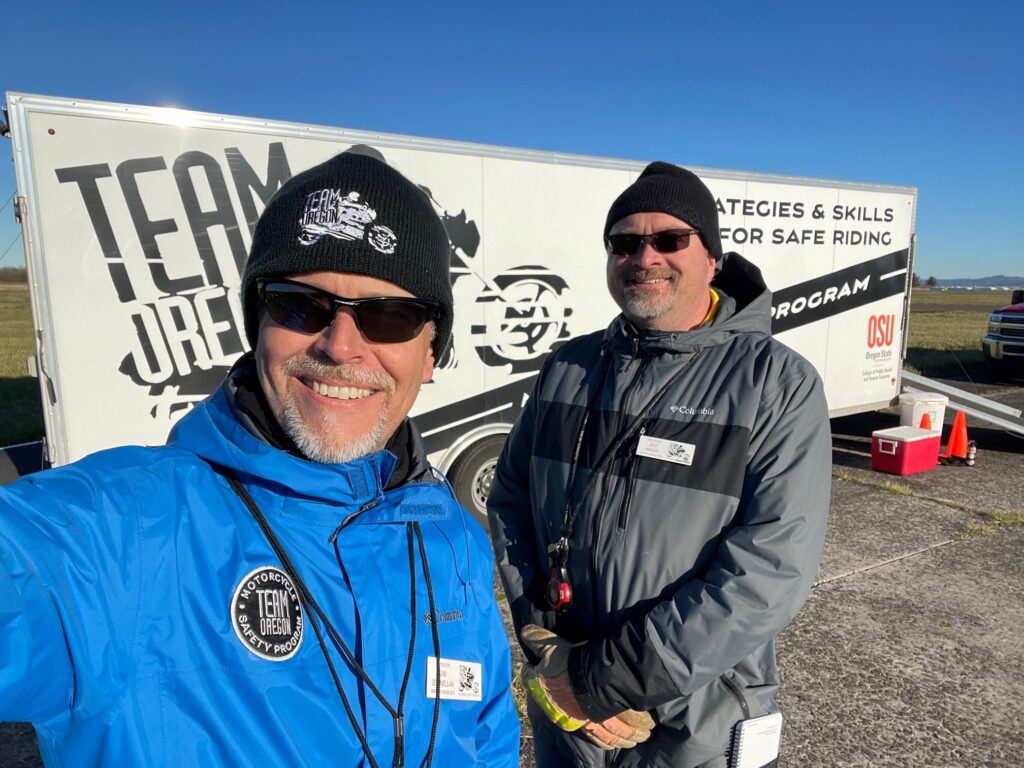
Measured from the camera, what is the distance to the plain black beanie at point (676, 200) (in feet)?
6.81

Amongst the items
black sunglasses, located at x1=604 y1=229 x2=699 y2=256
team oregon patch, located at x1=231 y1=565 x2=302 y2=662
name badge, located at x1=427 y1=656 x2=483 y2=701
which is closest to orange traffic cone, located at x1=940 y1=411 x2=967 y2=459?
black sunglasses, located at x1=604 y1=229 x2=699 y2=256

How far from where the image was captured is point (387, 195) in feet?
3.81

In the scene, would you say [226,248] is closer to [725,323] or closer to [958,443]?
[725,323]

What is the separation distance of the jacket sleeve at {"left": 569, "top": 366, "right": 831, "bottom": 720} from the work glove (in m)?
0.06

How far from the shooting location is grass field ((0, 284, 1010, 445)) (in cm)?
965

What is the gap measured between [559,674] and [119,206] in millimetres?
3714

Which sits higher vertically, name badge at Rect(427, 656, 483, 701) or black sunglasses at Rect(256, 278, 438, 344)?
black sunglasses at Rect(256, 278, 438, 344)

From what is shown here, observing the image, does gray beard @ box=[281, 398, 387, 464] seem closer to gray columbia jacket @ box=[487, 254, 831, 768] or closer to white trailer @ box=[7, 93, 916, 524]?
gray columbia jacket @ box=[487, 254, 831, 768]

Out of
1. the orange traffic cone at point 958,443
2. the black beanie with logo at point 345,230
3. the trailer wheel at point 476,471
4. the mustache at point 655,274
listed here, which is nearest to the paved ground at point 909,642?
the orange traffic cone at point 958,443

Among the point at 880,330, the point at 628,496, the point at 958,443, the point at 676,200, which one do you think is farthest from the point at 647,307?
the point at 958,443

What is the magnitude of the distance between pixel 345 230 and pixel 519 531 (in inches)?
52.7

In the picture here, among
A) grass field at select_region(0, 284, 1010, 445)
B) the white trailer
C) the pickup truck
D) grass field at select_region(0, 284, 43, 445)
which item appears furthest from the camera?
the pickup truck

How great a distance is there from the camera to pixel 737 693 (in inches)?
66.5

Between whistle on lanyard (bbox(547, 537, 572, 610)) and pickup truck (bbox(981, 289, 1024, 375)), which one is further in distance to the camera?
pickup truck (bbox(981, 289, 1024, 375))
